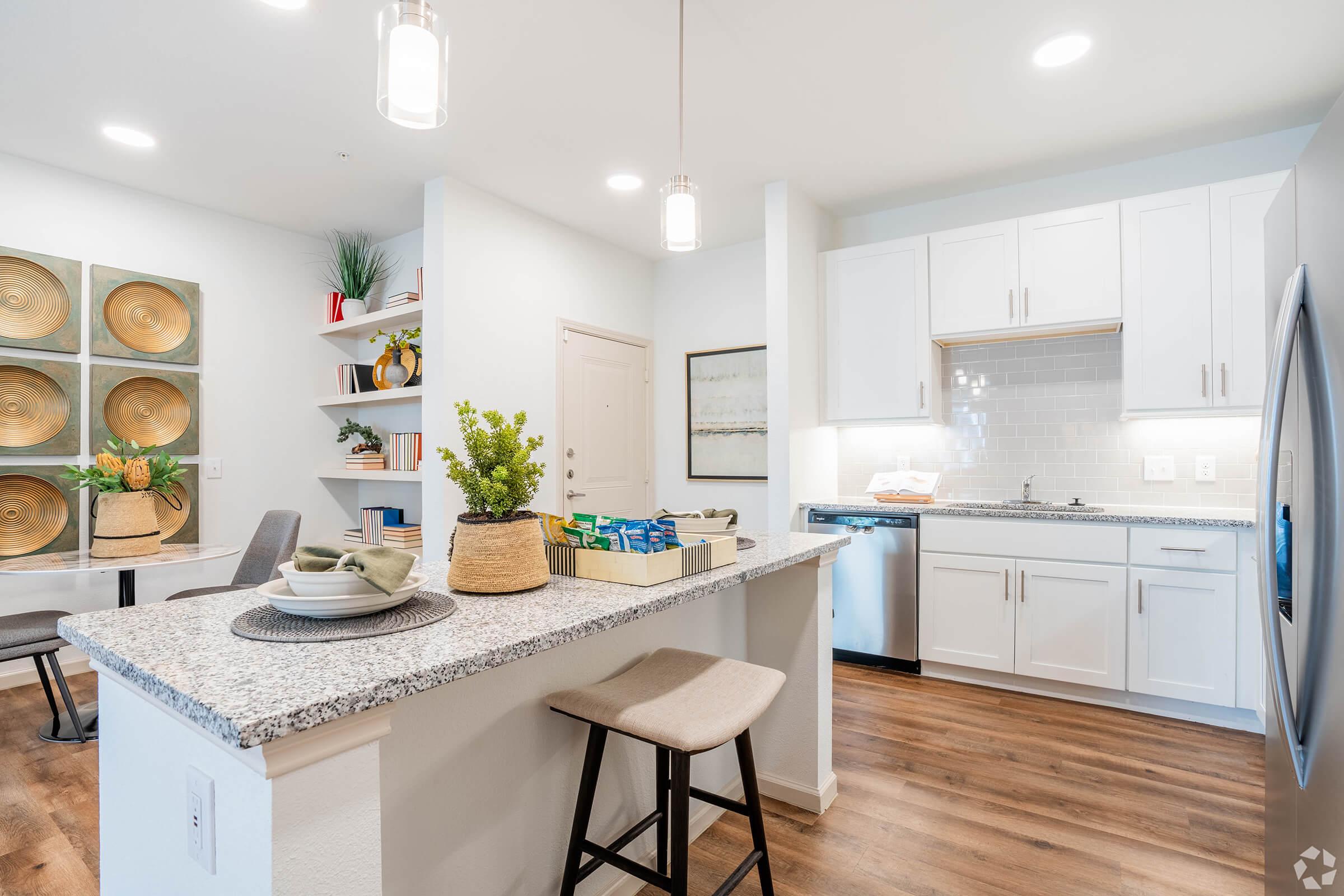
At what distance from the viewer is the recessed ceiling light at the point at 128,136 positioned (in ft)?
9.77

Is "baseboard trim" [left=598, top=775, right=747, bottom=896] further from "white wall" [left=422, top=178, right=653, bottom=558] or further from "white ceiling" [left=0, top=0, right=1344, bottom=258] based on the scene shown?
"white ceiling" [left=0, top=0, right=1344, bottom=258]

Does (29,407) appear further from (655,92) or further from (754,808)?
(754,808)

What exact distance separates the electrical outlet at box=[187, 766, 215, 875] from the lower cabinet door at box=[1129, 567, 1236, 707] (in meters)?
3.30

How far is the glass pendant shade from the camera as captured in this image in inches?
75.1

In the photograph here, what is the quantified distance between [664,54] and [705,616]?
199cm

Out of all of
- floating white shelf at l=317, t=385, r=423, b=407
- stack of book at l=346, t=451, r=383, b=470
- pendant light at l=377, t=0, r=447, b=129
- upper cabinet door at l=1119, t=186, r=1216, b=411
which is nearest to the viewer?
pendant light at l=377, t=0, r=447, b=129

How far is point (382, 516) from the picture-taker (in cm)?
411

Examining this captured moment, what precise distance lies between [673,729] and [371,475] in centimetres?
334

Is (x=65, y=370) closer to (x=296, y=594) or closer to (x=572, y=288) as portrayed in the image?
(x=572, y=288)

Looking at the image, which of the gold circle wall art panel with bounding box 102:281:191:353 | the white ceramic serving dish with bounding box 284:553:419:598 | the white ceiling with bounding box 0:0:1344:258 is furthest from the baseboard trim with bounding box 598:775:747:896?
the gold circle wall art panel with bounding box 102:281:191:353

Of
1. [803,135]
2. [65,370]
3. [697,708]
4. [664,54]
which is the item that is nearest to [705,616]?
[697,708]

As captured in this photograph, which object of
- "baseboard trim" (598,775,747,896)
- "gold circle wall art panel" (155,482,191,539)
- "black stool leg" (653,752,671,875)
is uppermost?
"gold circle wall art panel" (155,482,191,539)

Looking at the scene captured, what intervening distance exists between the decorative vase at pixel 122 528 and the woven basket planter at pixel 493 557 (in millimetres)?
2253

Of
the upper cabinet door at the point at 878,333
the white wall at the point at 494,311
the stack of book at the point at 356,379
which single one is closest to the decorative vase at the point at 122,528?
the white wall at the point at 494,311
